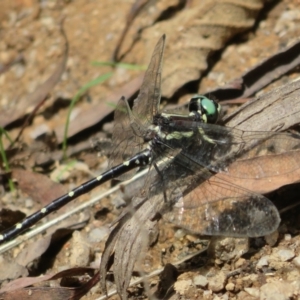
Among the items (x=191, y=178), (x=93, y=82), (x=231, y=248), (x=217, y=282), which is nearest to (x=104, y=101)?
(x=93, y=82)

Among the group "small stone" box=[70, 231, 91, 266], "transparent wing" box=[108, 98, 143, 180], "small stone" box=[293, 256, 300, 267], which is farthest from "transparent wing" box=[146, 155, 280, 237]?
"small stone" box=[70, 231, 91, 266]

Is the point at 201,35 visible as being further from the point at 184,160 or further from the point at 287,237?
the point at 287,237

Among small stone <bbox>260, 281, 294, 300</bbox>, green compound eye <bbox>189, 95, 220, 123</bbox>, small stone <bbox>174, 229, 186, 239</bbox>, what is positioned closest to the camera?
small stone <bbox>260, 281, 294, 300</bbox>

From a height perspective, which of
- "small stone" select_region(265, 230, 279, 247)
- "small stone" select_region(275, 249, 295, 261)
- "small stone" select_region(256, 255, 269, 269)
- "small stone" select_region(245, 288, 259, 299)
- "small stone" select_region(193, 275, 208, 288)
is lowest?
"small stone" select_region(245, 288, 259, 299)

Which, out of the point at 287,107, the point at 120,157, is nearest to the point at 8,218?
the point at 120,157

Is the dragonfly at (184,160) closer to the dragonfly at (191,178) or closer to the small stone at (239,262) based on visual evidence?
the dragonfly at (191,178)

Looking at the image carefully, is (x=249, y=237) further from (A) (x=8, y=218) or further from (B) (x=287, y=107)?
(A) (x=8, y=218)

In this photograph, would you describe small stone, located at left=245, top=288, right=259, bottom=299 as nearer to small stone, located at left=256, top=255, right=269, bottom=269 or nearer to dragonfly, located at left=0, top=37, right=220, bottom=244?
small stone, located at left=256, top=255, right=269, bottom=269
